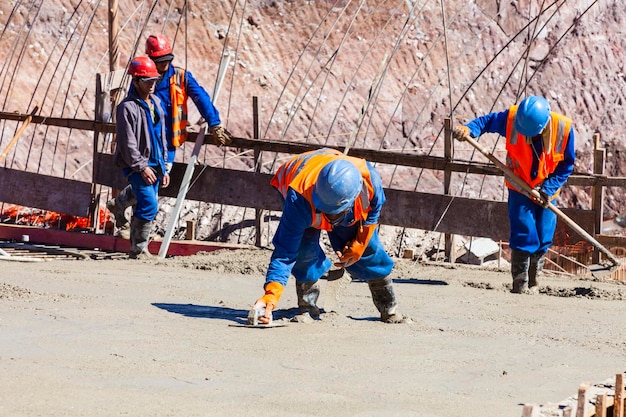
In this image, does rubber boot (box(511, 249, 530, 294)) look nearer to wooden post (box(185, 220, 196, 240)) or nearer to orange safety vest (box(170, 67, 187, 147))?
orange safety vest (box(170, 67, 187, 147))

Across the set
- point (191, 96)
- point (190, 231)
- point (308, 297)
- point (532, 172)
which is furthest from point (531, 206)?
point (190, 231)

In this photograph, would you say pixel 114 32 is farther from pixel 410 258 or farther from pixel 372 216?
pixel 372 216

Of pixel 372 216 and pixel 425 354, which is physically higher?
pixel 372 216

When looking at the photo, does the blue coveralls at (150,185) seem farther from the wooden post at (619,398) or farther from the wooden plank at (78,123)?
the wooden post at (619,398)

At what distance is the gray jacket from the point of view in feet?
26.7

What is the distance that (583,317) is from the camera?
636 centimetres

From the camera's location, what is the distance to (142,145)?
328 inches

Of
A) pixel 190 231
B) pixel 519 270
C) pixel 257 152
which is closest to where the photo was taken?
pixel 519 270

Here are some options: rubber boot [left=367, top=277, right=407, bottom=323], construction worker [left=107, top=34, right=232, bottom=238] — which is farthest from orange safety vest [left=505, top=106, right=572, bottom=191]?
construction worker [left=107, top=34, right=232, bottom=238]

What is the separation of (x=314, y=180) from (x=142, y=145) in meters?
3.39

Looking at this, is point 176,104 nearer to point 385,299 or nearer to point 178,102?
point 178,102

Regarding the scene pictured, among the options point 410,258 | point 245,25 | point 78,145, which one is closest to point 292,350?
point 410,258

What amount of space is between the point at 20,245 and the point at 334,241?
15.0 ft

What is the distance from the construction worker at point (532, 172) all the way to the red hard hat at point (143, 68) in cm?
249
